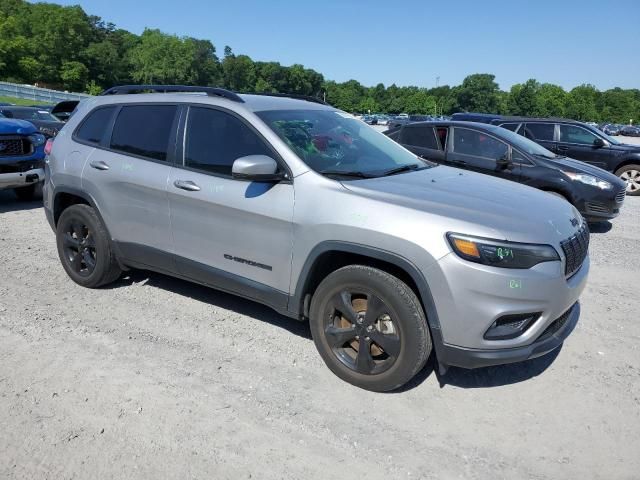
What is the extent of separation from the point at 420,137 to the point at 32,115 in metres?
12.0

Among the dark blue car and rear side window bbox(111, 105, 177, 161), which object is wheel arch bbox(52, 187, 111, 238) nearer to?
rear side window bbox(111, 105, 177, 161)

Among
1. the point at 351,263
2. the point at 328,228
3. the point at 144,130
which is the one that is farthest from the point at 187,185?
the point at 351,263

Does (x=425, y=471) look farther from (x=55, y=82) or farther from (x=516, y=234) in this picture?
(x=55, y=82)

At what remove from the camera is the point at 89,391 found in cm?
327

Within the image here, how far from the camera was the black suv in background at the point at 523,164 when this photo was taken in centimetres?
784

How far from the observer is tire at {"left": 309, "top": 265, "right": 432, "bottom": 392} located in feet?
10.1

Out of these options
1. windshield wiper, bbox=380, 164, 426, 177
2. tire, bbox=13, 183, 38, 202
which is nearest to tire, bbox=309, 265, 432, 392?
windshield wiper, bbox=380, 164, 426, 177

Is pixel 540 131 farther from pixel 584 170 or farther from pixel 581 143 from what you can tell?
pixel 584 170

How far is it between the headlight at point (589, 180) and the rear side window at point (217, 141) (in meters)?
5.91

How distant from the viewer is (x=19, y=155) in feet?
26.5

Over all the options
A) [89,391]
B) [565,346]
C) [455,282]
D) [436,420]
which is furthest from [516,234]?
[89,391]

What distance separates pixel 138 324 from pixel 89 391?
102cm

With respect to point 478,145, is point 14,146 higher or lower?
lower

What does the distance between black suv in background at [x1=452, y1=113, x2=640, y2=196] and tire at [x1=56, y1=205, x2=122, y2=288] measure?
9159 millimetres
